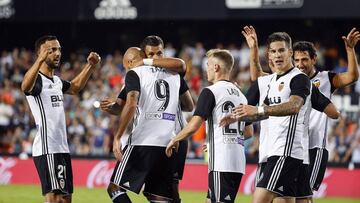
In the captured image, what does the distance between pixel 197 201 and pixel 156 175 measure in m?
5.91

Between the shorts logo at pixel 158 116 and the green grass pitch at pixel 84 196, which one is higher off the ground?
the shorts logo at pixel 158 116

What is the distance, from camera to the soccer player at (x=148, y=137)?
9039mm

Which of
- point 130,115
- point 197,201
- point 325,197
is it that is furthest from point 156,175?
point 325,197

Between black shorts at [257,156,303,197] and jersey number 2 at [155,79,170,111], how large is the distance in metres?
1.46

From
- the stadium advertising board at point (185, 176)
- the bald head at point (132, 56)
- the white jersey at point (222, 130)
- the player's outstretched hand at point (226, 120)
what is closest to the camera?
the player's outstretched hand at point (226, 120)

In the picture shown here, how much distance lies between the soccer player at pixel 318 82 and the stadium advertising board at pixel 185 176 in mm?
7342

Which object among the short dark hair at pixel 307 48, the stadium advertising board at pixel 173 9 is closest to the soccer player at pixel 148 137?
the short dark hair at pixel 307 48

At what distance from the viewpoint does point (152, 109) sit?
9172 mm

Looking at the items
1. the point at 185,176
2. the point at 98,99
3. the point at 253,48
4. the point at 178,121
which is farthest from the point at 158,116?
the point at 98,99

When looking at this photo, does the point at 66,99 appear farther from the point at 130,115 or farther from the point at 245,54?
the point at 130,115

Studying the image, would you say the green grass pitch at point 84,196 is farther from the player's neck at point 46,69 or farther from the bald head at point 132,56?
the bald head at point 132,56

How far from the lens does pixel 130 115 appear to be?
8828 mm

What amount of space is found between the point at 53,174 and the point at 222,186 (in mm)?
2196

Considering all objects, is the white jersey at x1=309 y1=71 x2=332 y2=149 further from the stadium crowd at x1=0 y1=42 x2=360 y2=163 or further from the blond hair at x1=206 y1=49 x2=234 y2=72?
the stadium crowd at x1=0 y1=42 x2=360 y2=163
